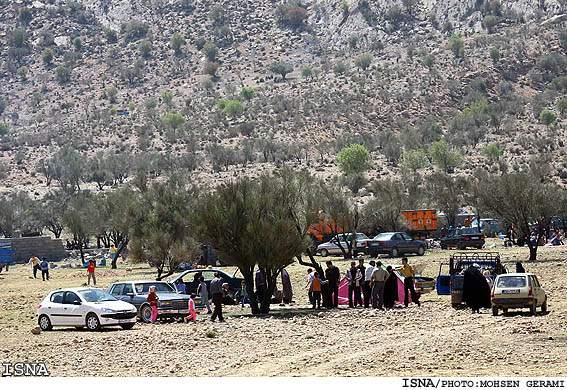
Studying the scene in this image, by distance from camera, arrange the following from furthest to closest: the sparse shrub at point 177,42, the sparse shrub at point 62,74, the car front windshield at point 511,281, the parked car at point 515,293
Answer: the sparse shrub at point 177,42, the sparse shrub at point 62,74, the car front windshield at point 511,281, the parked car at point 515,293

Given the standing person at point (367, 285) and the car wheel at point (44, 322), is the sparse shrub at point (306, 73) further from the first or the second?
the car wheel at point (44, 322)

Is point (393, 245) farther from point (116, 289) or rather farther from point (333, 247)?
point (116, 289)

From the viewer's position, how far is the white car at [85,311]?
82.0ft

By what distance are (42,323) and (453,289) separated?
1160cm

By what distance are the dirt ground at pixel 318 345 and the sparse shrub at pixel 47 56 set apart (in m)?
131

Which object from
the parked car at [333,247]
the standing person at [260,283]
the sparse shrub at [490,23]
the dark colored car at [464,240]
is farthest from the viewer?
the sparse shrub at [490,23]

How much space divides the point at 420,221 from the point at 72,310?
3878 centimetres

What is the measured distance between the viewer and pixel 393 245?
50.9m

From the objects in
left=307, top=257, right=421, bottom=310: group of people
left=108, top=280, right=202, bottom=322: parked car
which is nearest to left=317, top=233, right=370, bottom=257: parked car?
left=307, top=257, right=421, bottom=310: group of people

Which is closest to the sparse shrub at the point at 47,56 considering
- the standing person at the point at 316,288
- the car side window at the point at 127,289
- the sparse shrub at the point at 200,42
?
the sparse shrub at the point at 200,42

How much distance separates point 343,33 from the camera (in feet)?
515

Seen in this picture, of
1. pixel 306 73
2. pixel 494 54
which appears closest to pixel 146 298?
pixel 494 54

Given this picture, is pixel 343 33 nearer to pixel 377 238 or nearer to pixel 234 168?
pixel 234 168

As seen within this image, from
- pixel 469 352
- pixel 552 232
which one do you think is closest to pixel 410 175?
pixel 552 232
